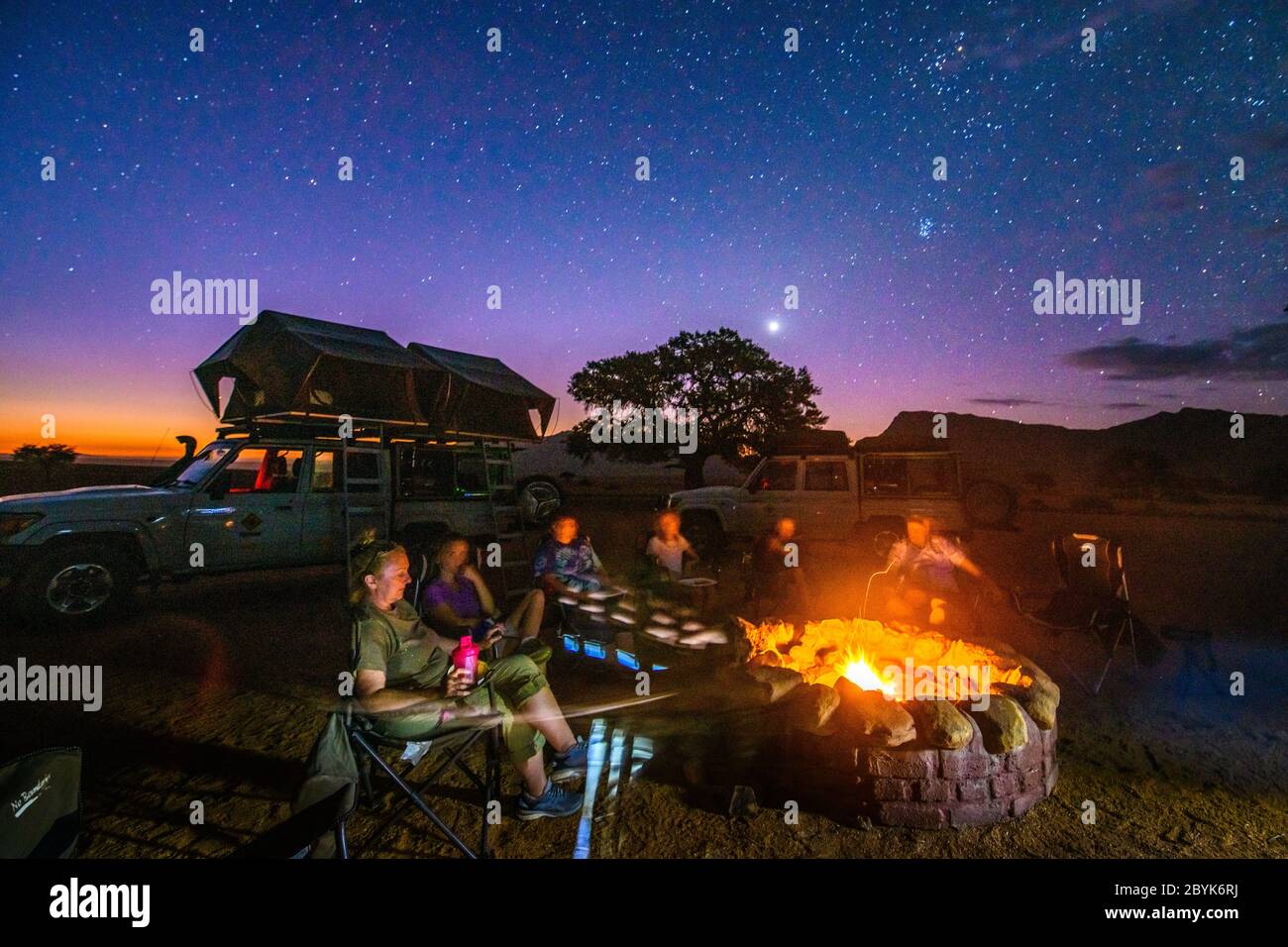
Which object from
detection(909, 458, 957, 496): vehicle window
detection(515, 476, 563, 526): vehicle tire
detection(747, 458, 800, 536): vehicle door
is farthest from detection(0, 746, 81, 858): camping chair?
detection(909, 458, 957, 496): vehicle window

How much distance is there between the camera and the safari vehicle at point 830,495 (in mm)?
9391

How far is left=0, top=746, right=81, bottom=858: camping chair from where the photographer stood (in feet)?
7.04

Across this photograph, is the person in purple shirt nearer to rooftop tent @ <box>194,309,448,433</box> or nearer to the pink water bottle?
the pink water bottle

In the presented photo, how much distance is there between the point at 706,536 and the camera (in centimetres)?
1069

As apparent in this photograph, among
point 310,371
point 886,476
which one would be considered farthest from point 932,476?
point 310,371

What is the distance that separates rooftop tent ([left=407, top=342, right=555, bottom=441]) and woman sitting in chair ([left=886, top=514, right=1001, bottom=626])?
272 inches

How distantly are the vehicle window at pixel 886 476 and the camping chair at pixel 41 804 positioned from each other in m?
9.72

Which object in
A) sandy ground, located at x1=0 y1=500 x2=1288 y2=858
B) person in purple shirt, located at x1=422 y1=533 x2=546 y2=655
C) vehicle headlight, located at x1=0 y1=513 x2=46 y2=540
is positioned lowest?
sandy ground, located at x1=0 y1=500 x2=1288 y2=858

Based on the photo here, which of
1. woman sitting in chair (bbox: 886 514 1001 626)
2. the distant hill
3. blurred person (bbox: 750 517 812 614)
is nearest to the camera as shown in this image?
woman sitting in chair (bbox: 886 514 1001 626)

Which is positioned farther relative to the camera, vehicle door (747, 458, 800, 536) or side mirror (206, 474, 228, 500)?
vehicle door (747, 458, 800, 536)

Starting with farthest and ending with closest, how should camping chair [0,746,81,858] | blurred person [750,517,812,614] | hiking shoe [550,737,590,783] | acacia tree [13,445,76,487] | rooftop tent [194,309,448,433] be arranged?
acacia tree [13,445,76,487] < rooftop tent [194,309,448,433] < blurred person [750,517,812,614] < hiking shoe [550,737,590,783] < camping chair [0,746,81,858]

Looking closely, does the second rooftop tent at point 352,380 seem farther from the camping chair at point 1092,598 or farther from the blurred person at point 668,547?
the camping chair at point 1092,598

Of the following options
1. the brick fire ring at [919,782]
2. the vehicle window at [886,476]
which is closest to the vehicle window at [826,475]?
the vehicle window at [886,476]
